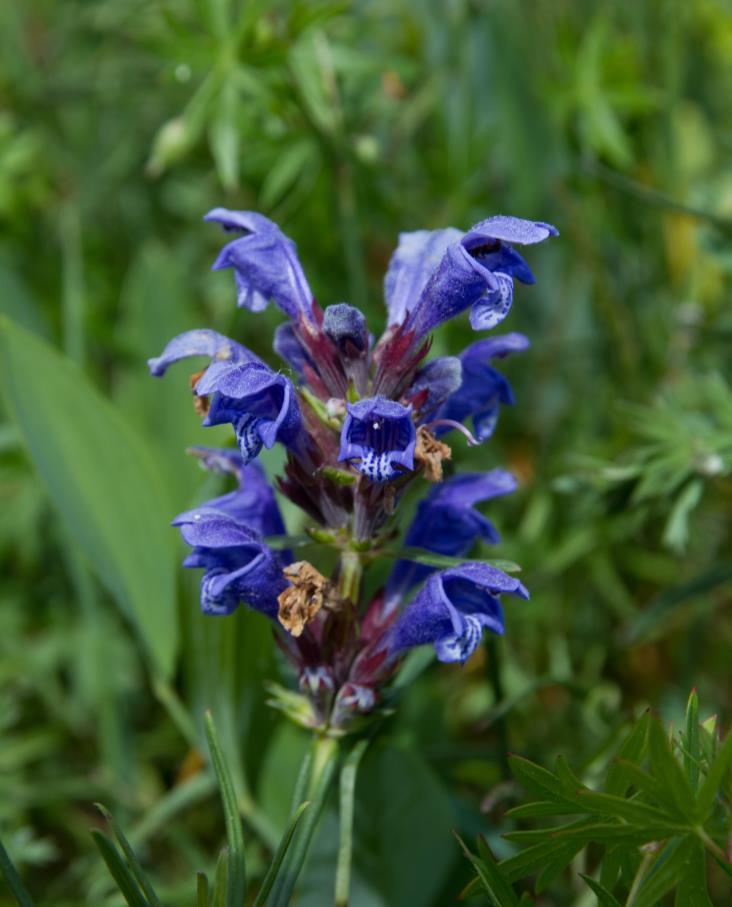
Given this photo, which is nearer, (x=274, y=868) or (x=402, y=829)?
(x=274, y=868)

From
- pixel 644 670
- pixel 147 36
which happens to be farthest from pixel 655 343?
pixel 147 36

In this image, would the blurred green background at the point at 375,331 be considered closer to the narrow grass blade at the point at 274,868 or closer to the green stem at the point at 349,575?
the green stem at the point at 349,575

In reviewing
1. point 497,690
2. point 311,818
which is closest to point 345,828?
point 311,818

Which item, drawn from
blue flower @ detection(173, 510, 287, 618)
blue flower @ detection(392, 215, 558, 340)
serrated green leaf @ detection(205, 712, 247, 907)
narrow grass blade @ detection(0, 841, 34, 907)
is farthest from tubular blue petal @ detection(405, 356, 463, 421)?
narrow grass blade @ detection(0, 841, 34, 907)

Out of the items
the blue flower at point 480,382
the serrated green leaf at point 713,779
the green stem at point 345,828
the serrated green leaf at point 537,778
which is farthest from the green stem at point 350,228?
the serrated green leaf at point 713,779

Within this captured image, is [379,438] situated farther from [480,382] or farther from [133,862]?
[133,862]

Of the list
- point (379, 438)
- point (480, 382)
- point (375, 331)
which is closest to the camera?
point (379, 438)
